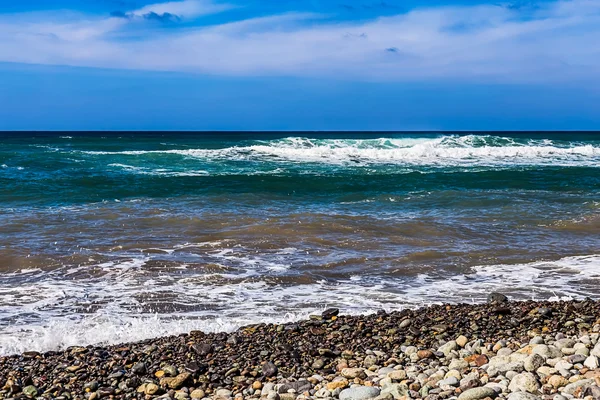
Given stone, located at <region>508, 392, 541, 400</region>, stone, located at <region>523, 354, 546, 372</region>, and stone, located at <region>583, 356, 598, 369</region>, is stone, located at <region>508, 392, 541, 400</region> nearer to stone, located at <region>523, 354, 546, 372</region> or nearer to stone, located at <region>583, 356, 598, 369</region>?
stone, located at <region>523, 354, 546, 372</region>

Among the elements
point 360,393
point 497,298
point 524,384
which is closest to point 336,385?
point 360,393

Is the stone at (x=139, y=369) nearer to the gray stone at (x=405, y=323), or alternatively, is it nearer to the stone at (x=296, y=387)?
the stone at (x=296, y=387)

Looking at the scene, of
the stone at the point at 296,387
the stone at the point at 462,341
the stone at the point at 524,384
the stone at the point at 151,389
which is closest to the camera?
the stone at the point at 524,384

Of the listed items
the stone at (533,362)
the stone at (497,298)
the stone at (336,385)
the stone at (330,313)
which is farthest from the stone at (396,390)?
the stone at (497,298)

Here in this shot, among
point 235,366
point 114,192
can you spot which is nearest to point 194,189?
point 114,192

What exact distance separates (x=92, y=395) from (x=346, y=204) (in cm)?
1080

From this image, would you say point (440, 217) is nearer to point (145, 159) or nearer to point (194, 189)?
point (194, 189)

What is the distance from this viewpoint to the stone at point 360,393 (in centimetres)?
370

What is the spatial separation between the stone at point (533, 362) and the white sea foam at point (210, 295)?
238cm

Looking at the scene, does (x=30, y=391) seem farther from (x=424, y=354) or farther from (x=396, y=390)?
(x=424, y=354)

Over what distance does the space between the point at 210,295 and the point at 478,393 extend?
12.9ft

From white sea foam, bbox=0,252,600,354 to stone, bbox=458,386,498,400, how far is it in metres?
2.61

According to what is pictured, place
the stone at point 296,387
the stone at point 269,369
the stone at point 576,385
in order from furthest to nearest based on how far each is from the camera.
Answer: the stone at point 269,369, the stone at point 296,387, the stone at point 576,385

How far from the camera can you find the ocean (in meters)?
6.34
